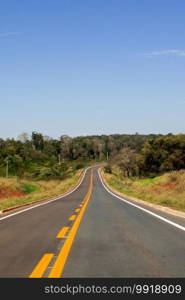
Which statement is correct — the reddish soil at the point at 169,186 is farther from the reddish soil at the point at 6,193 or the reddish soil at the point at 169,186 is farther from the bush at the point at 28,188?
the bush at the point at 28,188

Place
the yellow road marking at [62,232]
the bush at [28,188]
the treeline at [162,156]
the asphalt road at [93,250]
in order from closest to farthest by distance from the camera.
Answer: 1. the asphalt road at [93,250]
2. the yellow road marking at [62,232]
3. the bush at [28,188]
4. the treeline at [162,156]

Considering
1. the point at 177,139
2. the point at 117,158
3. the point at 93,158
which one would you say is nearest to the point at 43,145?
the point at 93,158

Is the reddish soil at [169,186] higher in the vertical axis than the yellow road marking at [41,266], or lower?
lower

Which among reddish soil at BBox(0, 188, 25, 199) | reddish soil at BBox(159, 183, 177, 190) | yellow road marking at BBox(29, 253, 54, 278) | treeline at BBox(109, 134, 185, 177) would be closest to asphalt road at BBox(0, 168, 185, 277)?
yellow road marking at BBox(29, 253, 54, 278)

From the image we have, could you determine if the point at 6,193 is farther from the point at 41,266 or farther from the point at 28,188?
the point at 41,266

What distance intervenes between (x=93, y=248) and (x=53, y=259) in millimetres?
1343

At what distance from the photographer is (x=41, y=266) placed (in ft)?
22.3

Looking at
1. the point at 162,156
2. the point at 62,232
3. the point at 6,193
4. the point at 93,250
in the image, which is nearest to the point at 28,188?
the point at 6,193

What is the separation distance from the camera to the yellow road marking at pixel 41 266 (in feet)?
20.4

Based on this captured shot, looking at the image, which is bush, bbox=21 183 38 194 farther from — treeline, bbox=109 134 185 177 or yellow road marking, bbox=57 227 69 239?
yellow road marking, bbox=57 227 69 239

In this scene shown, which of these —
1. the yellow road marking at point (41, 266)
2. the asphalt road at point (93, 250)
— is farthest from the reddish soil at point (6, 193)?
the yellow road marking at point (41, 266)

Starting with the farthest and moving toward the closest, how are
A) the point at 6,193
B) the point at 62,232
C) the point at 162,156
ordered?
the point at 162,156
the point at 6,193
the point at 62,232

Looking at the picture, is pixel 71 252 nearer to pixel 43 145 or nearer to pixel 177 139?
pixel 177 139

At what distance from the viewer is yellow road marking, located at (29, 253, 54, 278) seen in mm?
6225
